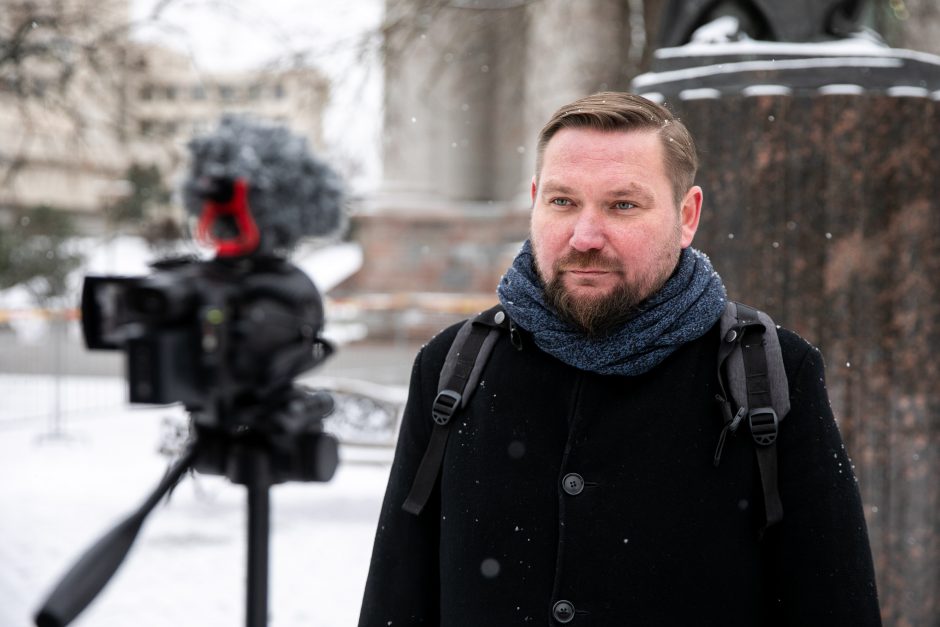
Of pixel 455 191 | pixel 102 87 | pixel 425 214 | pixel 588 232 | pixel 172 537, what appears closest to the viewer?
pixel 588 232

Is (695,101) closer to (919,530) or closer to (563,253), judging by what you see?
(919,530)

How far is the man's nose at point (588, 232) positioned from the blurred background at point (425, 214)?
23.2 inches

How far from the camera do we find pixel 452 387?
2.12 meters

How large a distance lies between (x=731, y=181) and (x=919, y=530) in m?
1.38

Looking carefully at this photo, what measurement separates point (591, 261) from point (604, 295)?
7 cm

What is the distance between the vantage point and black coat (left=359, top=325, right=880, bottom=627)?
1.93m

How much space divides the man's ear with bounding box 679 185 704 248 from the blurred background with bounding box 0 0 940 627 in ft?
2.47

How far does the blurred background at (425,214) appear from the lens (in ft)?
11.9

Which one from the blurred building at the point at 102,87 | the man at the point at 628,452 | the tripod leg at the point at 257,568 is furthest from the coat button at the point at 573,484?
the blurred building at the point at 102,87

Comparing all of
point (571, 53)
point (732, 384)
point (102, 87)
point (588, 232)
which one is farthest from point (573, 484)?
point (571, 53)

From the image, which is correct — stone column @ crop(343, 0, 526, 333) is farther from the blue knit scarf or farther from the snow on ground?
the blue knit scarf

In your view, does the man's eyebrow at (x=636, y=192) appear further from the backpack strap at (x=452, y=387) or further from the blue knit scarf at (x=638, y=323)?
the backpack strap at (x=452, y=387)

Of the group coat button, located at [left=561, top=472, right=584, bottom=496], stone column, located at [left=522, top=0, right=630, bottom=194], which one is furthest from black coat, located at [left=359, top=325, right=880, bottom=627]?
stone column, located at [left=522, top=0, right=630, bottom=194]

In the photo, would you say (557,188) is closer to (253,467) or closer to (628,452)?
(628,452)
